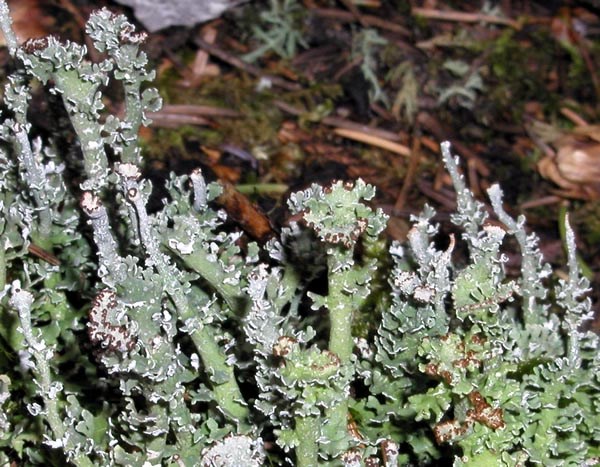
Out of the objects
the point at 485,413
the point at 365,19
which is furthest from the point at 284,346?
the point at 365,19

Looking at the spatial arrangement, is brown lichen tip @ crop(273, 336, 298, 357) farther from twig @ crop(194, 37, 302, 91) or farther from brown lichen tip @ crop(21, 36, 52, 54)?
twig @ crop(194, 37, 302, 91)

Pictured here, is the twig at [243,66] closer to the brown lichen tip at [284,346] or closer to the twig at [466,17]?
the twig at [466,17]

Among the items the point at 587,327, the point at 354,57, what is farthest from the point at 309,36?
the point at 587,327

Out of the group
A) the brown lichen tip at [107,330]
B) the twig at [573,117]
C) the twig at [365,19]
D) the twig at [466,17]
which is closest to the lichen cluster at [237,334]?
the brown lichen tip at [107,330]

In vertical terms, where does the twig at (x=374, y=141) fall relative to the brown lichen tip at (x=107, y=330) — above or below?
below

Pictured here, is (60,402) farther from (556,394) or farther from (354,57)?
(354,57)

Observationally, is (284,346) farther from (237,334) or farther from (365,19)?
(365,19)
